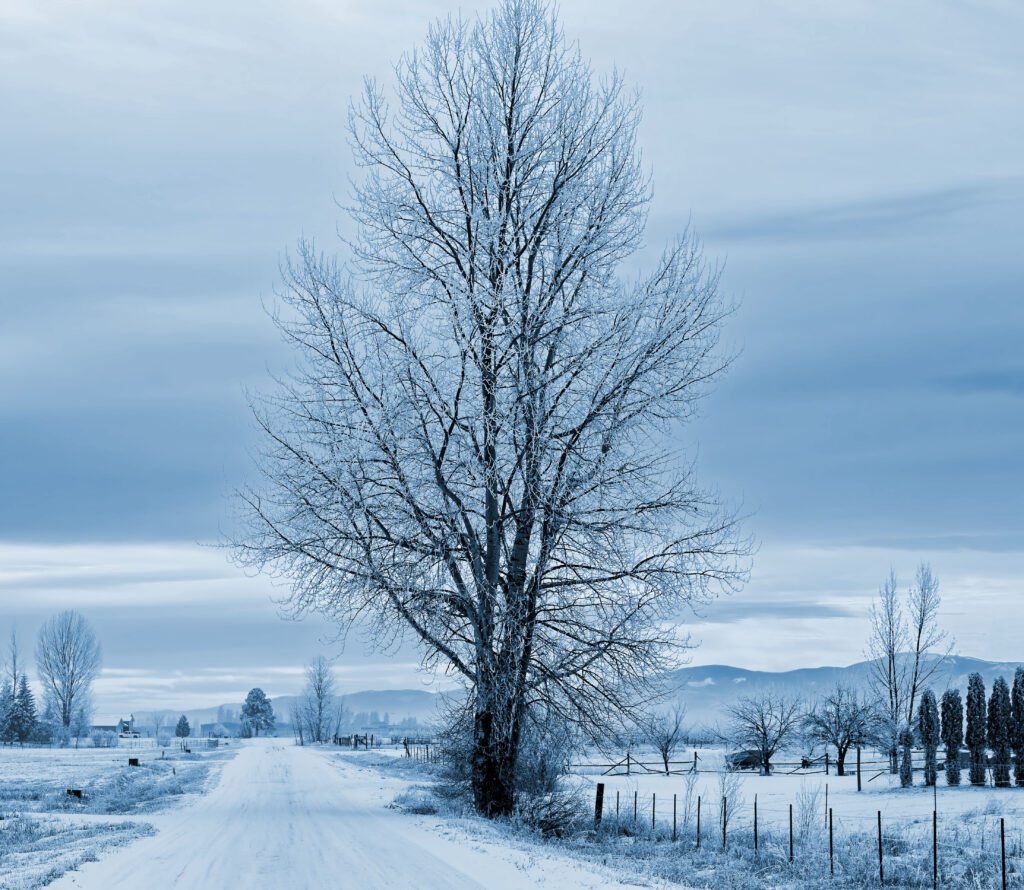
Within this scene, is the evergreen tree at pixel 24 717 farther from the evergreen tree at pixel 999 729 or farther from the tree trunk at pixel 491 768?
the tree trunk at pixel 491 768

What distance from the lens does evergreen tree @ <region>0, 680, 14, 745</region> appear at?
354 feet

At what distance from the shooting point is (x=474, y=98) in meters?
22.2

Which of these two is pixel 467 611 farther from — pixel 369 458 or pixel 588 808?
pixel 588 808

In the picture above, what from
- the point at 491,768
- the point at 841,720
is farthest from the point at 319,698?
the point at 491,768

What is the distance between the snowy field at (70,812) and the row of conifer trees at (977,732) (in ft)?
107

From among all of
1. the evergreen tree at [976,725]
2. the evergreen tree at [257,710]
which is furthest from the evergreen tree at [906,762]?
the evergreen tree at [257,710]

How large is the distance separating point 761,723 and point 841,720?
841 cm

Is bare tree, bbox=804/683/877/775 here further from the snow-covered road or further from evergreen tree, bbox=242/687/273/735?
evergreen tree, bbox=242/687/273/735

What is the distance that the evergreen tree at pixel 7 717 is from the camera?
107750 mm

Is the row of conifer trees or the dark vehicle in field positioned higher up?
the row of conifer trees

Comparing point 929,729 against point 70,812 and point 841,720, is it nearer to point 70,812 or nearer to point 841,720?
point 841,720

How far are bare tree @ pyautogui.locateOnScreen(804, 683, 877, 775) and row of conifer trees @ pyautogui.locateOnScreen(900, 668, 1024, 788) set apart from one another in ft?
41.1

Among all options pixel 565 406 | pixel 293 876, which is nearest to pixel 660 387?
pixel 565 406

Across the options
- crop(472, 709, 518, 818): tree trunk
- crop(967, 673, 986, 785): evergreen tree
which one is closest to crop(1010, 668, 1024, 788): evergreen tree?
crop(967, 673, 986, 785): evergreen tree
